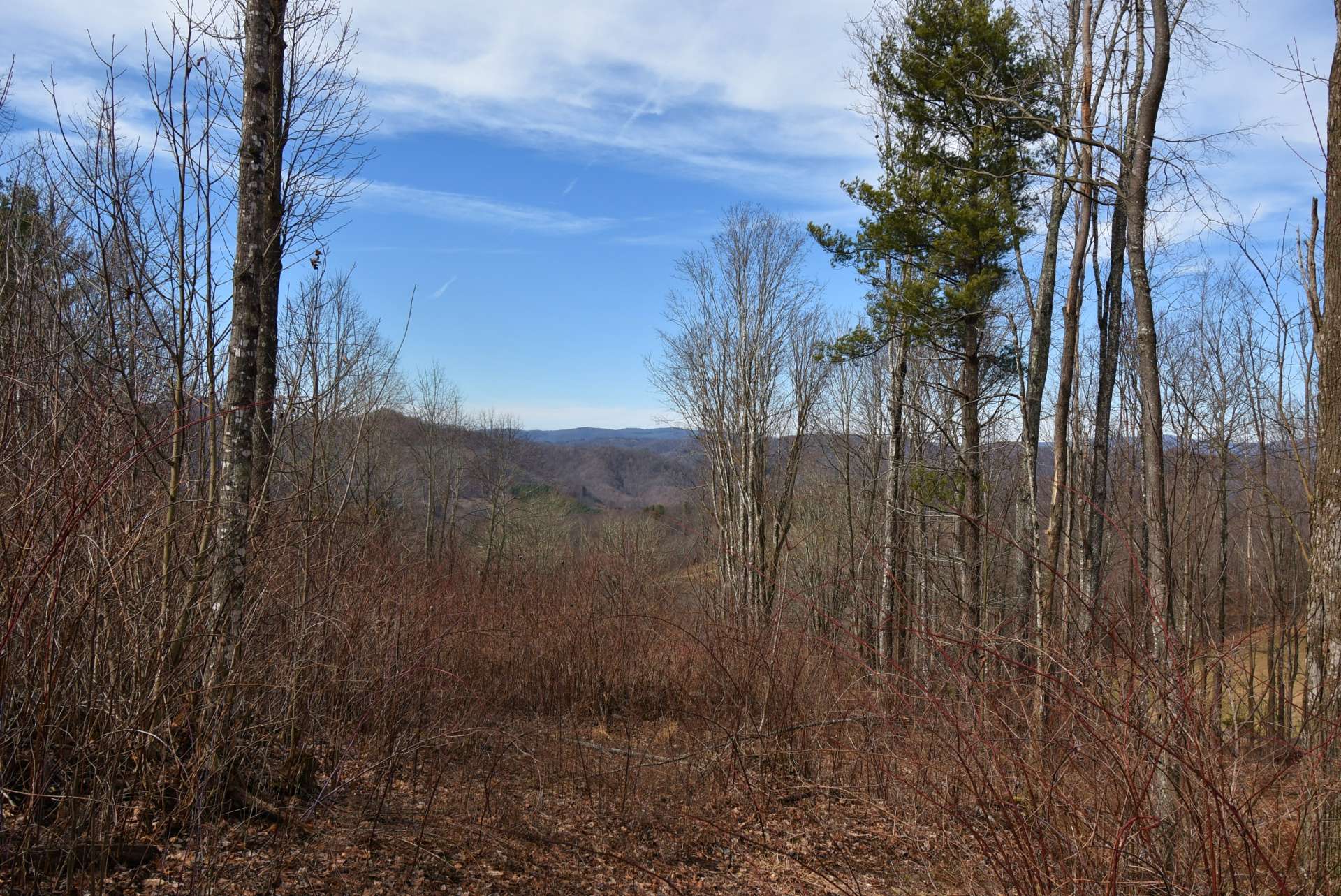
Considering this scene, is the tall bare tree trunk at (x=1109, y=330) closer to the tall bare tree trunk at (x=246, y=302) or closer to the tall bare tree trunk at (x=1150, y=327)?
the tall bare tree trunk at (x=1150, y=327)

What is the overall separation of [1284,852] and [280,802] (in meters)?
5.13

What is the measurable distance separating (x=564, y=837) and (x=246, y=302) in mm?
4271

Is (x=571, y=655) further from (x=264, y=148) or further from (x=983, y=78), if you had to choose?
(x=983, y=78)

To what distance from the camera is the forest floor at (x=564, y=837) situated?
13.4 ft

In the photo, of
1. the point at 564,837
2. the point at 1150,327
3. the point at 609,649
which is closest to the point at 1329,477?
the point at 1150,327

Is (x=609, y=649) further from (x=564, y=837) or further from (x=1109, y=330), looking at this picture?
(x=1109, y=330)

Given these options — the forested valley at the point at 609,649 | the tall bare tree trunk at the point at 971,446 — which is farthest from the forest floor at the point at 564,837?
the tall bare tree trunk at the point at 971,446

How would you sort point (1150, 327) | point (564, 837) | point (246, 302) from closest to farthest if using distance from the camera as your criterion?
point (246, 302) < point (1150, 327) < point (564, 837)

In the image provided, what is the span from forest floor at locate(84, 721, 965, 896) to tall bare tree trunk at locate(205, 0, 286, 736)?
0.94 m

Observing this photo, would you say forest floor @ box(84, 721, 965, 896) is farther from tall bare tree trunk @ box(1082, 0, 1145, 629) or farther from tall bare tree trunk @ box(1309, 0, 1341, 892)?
tall bare tree trunk @ box(1082, 0, 1145, 629)

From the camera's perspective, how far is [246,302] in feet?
15.2

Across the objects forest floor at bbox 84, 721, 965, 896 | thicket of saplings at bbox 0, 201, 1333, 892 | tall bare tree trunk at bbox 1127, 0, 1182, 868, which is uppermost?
tall bare tree trunk at bbox 1127, 0, 1182, 868

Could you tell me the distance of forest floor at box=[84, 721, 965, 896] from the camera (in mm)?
4078

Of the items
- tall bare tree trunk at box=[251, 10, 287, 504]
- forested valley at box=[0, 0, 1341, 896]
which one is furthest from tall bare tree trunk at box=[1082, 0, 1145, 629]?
tall bare tree trunk at box=[251, 10, 287, 504]
